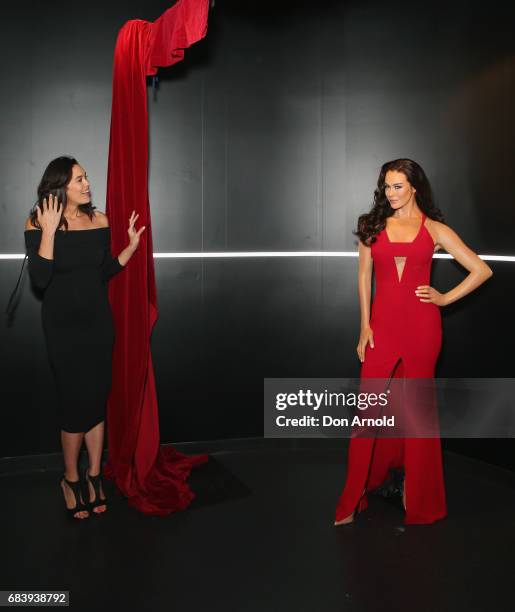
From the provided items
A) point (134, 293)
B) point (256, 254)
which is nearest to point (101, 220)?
point (134, 293)

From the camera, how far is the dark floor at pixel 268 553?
267 centimetres

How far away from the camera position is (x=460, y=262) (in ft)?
11.0

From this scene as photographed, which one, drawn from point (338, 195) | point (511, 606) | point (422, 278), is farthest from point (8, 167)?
point (511, 606)

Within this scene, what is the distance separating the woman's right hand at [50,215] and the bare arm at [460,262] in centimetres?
186

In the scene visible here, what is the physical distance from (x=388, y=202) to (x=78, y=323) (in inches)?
68.6

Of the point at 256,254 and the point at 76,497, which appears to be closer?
the point at 76,497

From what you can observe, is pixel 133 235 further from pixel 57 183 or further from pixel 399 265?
pixel 399 265

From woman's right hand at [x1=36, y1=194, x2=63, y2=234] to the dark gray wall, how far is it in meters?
0.94

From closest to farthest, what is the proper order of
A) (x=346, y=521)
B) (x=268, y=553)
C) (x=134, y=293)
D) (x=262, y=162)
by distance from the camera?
1. (x=268, y=553)
2. (x=346, y=521)
3. (x=134, y=293)
4. (x=262, y=162)

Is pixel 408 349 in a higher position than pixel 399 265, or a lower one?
lower

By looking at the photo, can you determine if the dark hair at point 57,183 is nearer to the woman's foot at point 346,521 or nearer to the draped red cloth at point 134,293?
the draped red cloth at point 134,293

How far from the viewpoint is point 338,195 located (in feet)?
15.5

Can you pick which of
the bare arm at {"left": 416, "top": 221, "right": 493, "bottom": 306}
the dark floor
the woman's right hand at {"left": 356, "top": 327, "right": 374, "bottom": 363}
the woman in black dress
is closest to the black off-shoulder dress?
the woman in black dress

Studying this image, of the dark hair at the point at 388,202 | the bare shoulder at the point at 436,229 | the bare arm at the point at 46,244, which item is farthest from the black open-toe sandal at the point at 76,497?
the bare shoulder at the point at 436,229
